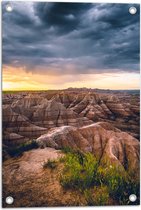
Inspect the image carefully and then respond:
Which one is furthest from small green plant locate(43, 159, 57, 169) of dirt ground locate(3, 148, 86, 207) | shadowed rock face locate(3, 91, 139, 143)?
shadowed rock face locate(3, 91, 139, 143)

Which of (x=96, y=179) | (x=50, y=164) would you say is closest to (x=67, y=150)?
(x=50, y=164)

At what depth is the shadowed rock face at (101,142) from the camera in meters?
1.85

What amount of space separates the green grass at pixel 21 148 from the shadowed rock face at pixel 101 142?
0.10ft

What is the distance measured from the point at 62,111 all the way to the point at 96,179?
1.36 ft

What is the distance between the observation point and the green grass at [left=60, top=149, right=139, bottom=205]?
1.74 meters

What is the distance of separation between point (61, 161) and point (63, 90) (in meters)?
0.39

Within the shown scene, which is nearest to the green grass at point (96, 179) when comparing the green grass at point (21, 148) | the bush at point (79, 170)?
the bush at point (79, 170)

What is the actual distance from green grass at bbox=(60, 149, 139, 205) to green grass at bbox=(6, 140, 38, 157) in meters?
0.19

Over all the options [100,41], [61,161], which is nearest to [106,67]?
[100,41]

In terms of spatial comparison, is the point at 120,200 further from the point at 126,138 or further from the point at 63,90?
the point at 63,90

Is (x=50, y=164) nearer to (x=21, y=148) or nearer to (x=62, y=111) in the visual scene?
(x=21, y=148)

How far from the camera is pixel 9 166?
1.78m

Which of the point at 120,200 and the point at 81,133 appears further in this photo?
the point at 81,133

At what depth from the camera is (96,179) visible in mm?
1771
